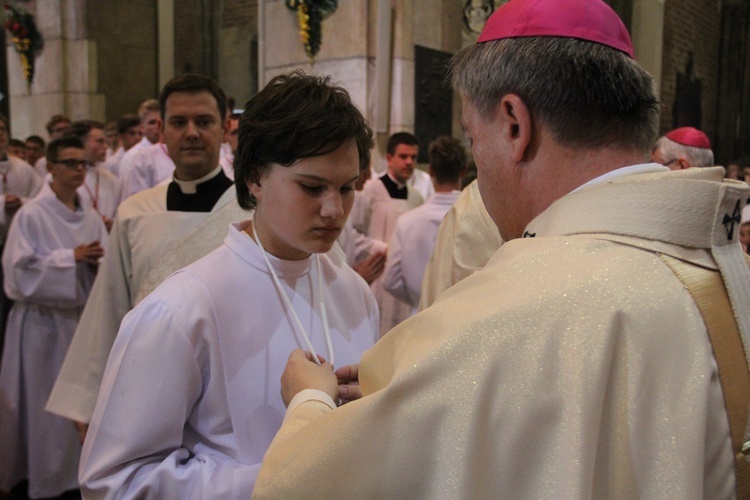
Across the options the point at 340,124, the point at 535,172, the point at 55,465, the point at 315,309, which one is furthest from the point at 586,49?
the point at 55,465

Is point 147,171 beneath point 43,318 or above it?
above

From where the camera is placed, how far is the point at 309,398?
4.17 ft

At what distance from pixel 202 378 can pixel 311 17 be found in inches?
Answer: 214

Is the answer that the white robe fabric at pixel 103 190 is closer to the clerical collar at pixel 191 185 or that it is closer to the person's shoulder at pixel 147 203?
the person's shoulder at pixel 147 203

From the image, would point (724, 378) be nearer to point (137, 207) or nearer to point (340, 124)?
point (340, 124)

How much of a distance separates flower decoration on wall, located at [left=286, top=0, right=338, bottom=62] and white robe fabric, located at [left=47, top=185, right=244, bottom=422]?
3.98 m

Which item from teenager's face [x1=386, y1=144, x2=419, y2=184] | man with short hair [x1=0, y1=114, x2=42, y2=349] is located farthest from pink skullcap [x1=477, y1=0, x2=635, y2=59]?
man with short hair [x1=0, y1=114, x2=42, y2=349]

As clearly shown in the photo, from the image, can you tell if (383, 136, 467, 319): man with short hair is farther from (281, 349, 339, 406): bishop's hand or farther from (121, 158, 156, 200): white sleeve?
(281, 349, 339, 406): bishop's hand

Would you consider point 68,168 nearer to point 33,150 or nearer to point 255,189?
point 255,189

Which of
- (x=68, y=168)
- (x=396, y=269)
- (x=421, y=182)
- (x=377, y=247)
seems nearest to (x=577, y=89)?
(x=396, y=269)

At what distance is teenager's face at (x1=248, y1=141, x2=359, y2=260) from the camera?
5.34 ft

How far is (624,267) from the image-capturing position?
99 cm

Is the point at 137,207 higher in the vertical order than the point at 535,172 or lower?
lower

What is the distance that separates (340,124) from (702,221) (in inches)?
33.8
